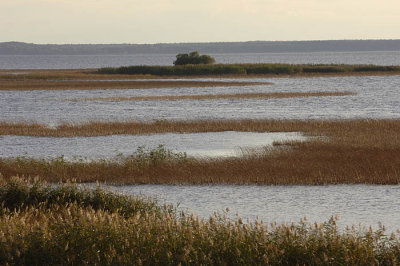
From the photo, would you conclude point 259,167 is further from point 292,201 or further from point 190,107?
point 190,107

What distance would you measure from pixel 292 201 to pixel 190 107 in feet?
116

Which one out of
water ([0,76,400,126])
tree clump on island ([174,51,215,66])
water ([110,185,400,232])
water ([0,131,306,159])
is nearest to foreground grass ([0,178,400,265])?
water ([110,185,400,232])

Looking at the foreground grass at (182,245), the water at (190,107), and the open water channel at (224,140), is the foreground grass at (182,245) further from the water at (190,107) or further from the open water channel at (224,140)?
the water at (190,107)

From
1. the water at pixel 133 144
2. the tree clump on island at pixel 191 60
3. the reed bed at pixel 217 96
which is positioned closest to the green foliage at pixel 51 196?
the water at pixel 133 144

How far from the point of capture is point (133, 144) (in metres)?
33.0

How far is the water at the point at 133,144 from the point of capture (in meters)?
29.9

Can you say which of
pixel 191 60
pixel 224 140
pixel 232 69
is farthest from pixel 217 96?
pixel 191 60

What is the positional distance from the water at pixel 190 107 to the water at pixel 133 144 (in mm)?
9330

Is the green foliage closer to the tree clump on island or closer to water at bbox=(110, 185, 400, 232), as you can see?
water at bbox=(110, 185, 400, 232)

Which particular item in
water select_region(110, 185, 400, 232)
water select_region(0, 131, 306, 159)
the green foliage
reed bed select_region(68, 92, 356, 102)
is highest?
the green foliage

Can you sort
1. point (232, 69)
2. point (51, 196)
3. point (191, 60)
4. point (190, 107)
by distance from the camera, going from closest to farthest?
1. point (51, 196)
2. point (190, 107)
3. point (232, 69)
4. point (191, 60)

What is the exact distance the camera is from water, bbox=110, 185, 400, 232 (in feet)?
61.3

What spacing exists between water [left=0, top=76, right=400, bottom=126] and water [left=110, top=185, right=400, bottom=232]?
74.7 feet

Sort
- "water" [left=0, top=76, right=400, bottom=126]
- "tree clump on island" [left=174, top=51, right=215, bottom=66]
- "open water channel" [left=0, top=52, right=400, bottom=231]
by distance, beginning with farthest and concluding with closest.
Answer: "tree clump on island" [left=174, top=51, right=215, bottom=66] < "water" [left=0, top=76, right=400, bottom=126] < "open water channel" [left=0, top=52, right=400, bottom=231]
